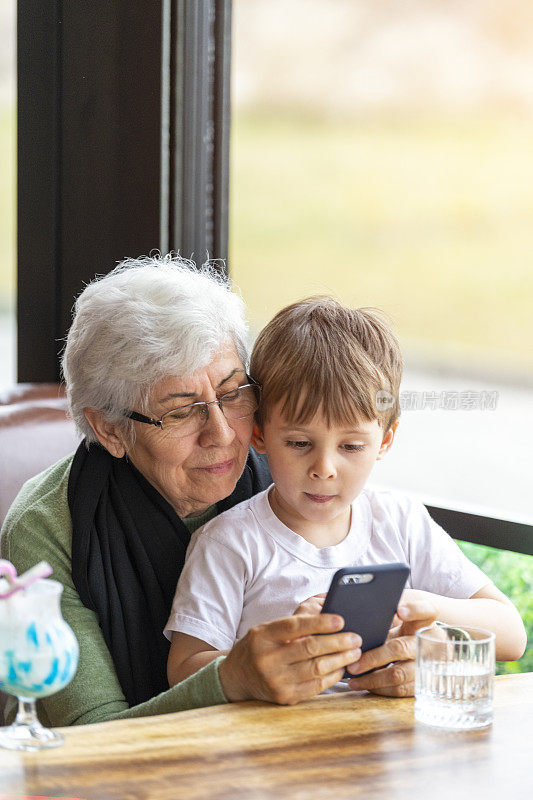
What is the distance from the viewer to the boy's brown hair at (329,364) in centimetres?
154

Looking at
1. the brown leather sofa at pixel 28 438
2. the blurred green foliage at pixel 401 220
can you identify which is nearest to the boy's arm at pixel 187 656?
the brown leather sofa at pixel 28 438

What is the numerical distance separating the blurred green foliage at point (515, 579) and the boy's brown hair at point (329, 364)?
3.97 feet

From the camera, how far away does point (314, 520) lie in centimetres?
162

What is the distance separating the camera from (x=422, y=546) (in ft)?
5.57

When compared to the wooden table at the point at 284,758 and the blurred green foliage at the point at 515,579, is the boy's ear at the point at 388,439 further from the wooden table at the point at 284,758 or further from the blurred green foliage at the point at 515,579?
the blurred green foliage at the point at 515,579

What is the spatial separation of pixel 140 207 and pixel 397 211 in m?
0.73

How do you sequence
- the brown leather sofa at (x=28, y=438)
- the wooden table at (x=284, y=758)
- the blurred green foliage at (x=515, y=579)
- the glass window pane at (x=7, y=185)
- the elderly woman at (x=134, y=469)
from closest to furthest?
1. the wooden table at (x=284, y=758)
2. the elderly woman at (x=134, y=469)
3. the brown leather sofa at (x=28, y=438)
4. the blurred green foliage at (x=515, y=579)
5. the glass window pane at (x=7, y=185)

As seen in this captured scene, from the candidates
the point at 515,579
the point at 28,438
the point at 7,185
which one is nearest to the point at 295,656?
the point at 28,438

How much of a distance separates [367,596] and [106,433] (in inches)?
26.2

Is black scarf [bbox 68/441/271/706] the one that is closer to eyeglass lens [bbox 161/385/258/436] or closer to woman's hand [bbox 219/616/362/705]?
eyeglass lens [bbox 161/385/258/436]

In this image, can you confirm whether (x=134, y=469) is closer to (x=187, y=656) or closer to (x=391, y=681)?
(x=187, y=656)

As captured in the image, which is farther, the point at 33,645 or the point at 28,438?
the point at 28,438

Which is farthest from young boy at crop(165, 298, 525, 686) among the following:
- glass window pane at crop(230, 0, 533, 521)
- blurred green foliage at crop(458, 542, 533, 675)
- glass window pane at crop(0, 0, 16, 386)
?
glass window pane at crop(0, 0, 16, 386)

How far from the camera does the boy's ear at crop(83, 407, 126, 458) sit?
1.76 meters
